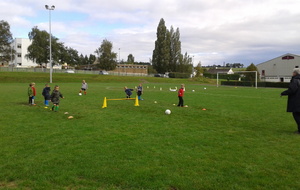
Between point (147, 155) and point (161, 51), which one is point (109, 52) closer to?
point (161, 51)

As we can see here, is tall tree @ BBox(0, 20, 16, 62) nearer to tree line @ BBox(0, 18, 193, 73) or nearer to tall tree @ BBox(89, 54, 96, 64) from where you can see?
tree line @ BBox(0, 18, 193, 73)

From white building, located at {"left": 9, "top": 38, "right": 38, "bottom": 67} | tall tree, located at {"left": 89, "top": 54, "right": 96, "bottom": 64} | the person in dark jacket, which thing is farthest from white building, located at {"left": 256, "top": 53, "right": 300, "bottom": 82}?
tall tree, located at {"left": 89, "top": 54, "right": 96, "bottom": 64}

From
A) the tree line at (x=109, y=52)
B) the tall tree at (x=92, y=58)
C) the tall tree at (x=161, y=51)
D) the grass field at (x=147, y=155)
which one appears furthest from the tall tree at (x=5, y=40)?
the tall tree at (x=92, y=58)

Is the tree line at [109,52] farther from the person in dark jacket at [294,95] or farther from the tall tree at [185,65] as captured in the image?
the person in dark jacket at [294,95]

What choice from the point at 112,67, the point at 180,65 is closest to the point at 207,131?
the point at 112,67

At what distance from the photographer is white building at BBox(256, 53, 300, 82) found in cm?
6038

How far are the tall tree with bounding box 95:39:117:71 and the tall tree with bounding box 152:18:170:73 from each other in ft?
47.5

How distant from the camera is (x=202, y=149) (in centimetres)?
620

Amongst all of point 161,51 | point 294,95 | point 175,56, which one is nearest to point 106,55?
point 161,51

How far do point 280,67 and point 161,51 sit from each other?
117 ft

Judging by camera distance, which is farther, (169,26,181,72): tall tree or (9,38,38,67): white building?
(9,38,38,67): white building

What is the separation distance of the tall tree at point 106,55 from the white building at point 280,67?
43512mm

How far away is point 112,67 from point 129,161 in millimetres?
73033

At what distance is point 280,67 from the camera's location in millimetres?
63188
